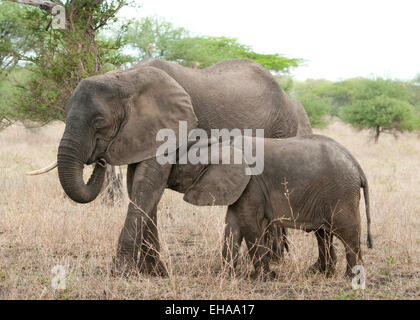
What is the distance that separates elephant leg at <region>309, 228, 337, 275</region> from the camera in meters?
5.09

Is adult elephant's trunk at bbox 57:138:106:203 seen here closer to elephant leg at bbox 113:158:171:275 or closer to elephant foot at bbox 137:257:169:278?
elephant leg at bbox 113:158:171:275

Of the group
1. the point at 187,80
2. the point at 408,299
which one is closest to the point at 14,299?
the point at 187,80

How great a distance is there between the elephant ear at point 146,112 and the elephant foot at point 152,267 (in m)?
1.12

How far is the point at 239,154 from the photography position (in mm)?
4934

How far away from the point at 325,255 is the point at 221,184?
1.34 meters

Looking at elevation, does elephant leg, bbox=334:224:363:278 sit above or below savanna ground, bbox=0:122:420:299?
above

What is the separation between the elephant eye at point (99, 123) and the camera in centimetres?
471

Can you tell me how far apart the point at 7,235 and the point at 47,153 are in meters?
9.68

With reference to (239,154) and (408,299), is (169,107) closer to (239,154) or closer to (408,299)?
(239,154)

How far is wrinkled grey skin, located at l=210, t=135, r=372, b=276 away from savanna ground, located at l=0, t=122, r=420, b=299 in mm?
246

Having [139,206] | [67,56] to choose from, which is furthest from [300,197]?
[67,56]

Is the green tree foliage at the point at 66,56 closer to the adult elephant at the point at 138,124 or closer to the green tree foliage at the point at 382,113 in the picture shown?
the adult elephant at the point at 138,124

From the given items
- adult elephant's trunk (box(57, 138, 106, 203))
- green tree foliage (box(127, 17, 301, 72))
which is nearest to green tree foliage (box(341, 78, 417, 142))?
green tree foliage (box(127, 17, 301, 72))
